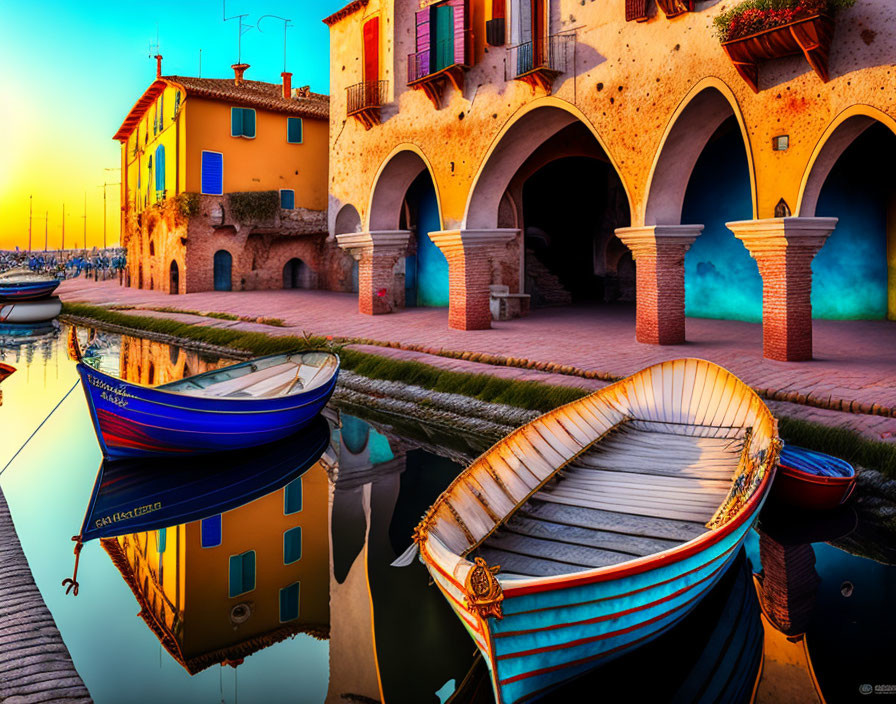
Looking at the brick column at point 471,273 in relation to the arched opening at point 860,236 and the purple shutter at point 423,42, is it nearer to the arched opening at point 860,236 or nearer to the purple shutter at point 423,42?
the purple shutter at point 423,42

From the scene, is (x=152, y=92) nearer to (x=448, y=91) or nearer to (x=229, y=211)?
(x=229, y=211)

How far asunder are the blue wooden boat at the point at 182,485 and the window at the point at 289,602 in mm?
1697

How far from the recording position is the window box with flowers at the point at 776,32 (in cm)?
891

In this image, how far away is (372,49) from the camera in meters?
17.3

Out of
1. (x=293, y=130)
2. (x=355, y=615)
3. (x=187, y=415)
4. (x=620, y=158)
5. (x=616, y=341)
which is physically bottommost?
(x=355, y=615)

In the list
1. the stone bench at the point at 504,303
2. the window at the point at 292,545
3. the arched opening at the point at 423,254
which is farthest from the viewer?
the arched opening at the point at 423,254

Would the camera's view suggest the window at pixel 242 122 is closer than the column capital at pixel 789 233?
No

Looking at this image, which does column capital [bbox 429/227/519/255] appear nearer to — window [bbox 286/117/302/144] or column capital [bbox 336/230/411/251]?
column capital [bbox 336/230/411/251]

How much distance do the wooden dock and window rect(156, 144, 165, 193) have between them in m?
24.7

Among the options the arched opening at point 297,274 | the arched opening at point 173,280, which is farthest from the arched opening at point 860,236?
the arched opening at point 173,280

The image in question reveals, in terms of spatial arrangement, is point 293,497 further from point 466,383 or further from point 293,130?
point 293,130

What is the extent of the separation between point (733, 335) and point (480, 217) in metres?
5.32

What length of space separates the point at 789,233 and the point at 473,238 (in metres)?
6.40

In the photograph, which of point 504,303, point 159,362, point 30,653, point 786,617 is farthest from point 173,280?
point 786,617
